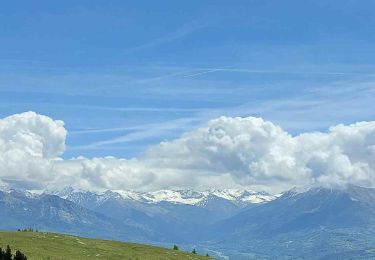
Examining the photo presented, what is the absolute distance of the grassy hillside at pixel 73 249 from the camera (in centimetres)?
14835

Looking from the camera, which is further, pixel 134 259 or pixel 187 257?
pixel 187 257

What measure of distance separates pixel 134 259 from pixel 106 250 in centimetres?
1403

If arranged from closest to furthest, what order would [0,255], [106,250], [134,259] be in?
[0,255], [134,259], [106,250]

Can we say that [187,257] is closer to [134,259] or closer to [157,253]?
[157,253]

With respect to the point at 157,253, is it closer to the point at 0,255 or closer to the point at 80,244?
the point at 80,244

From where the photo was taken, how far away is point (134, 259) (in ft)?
509

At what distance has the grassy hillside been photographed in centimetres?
14835

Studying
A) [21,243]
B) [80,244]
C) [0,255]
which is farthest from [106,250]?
[0,255]

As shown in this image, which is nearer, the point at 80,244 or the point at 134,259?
the point at 134,259

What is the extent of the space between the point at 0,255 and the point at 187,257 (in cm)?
8999

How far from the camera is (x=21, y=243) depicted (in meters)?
156

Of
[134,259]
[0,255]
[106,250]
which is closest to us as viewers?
[0,255]

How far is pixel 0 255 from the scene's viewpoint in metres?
89.8

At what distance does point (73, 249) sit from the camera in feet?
530
